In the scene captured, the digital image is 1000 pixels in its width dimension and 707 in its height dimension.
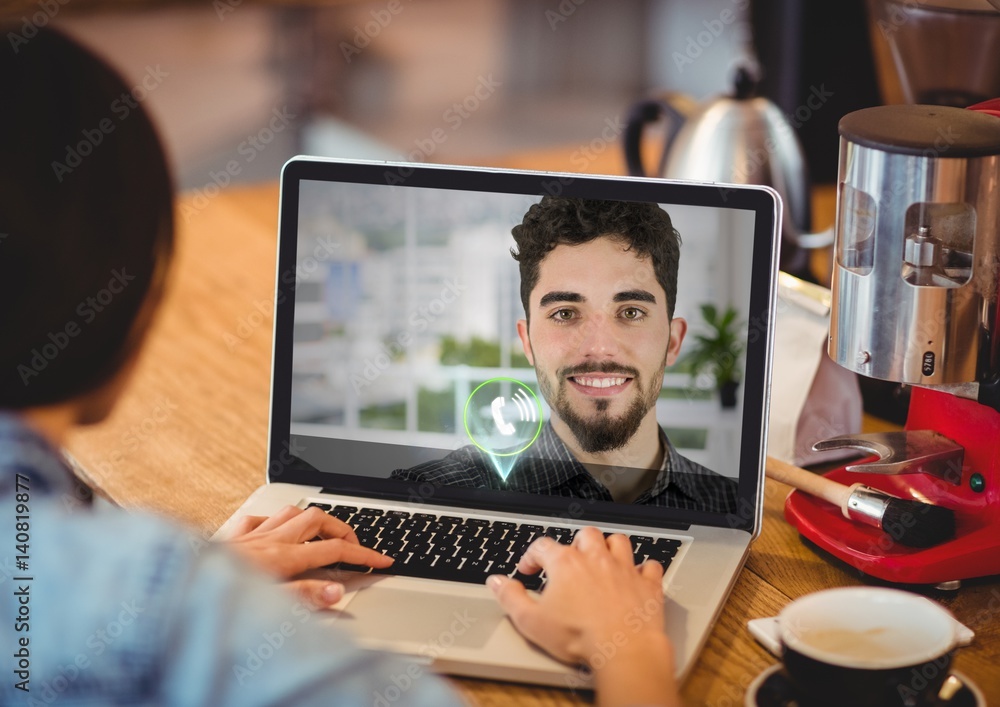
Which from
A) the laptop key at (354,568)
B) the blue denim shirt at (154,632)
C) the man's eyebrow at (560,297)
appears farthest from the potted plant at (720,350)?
the blue denim shirt at (154,632)

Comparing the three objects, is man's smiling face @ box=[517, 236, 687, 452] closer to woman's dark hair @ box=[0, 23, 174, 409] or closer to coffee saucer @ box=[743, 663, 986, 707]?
coffee saucer @ box=[743, 663, 986, 707]

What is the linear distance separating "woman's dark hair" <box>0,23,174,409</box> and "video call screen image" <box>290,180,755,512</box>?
38cm

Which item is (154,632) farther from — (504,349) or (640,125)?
(640,125)

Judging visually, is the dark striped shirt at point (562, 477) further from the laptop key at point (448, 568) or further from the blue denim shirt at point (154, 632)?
the blue denim shirt at point (154, 632)

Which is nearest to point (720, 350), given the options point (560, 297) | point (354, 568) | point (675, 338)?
point (675, 338)

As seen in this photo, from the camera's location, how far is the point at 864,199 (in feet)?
3.10

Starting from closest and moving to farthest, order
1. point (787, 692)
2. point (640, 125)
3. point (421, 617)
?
1. point (787, 692)
2. point (421, 617)
3. point (640, 125)

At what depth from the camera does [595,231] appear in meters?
1.00

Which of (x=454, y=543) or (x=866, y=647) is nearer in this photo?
(x=866, y=647)

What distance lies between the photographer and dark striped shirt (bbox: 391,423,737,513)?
998 mm

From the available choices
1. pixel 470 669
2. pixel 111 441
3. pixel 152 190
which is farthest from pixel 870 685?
pixel 111 441

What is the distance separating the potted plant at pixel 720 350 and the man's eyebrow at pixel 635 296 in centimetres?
5

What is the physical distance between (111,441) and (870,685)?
861mm

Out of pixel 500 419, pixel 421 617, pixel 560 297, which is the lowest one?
pixel 421 617
